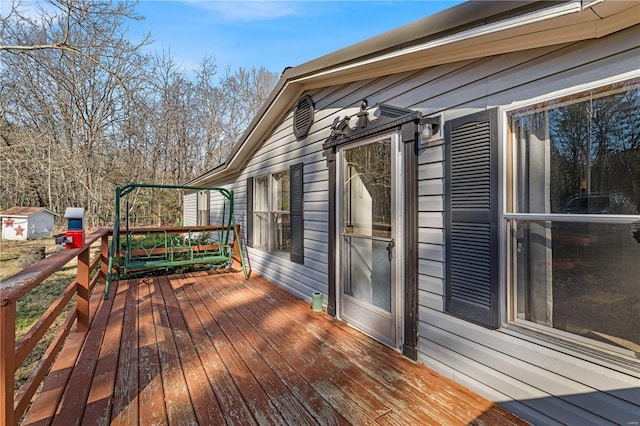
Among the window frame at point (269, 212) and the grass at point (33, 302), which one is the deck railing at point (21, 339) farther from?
the window frame at point (269, 212)

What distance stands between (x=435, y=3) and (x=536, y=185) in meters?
2.69

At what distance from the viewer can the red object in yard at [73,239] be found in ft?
9.02

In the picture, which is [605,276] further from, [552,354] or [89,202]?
[89,202]

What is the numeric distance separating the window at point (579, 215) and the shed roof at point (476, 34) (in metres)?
0.32

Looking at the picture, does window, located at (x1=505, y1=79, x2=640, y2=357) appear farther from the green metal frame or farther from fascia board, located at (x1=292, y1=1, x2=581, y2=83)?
the green metal frame

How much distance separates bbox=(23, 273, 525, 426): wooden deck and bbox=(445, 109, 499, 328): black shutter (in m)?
0.61

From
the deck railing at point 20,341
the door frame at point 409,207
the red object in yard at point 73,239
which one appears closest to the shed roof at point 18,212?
the red object in yard at point 73,239

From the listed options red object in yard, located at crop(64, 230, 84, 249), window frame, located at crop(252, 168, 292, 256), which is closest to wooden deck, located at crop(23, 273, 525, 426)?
red object in yard, located at crop(64, 230, 84, 249)

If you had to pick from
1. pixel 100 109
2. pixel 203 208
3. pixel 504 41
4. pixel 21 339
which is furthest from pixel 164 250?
pixel 100 109

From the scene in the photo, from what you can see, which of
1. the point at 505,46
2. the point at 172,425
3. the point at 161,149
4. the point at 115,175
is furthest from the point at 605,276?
the point at 161,149

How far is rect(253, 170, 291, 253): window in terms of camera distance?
15.7 ft

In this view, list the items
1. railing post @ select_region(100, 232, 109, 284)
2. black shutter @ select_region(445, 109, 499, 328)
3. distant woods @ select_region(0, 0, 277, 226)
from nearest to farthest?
black shutter @ select_region(445, 109, 499, 328)
railing post @ select_region(100, 232, 109, 284)
distant woods @ select_region(0, 0, 277, 226)

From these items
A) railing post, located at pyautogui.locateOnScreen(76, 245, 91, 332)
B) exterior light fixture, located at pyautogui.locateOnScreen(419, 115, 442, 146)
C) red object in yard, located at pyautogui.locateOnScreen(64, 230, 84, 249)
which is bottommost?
railing post, located at pyautogui.locateOnScreen(76, 245, 91, 332)

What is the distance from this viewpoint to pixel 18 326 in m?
3.59
